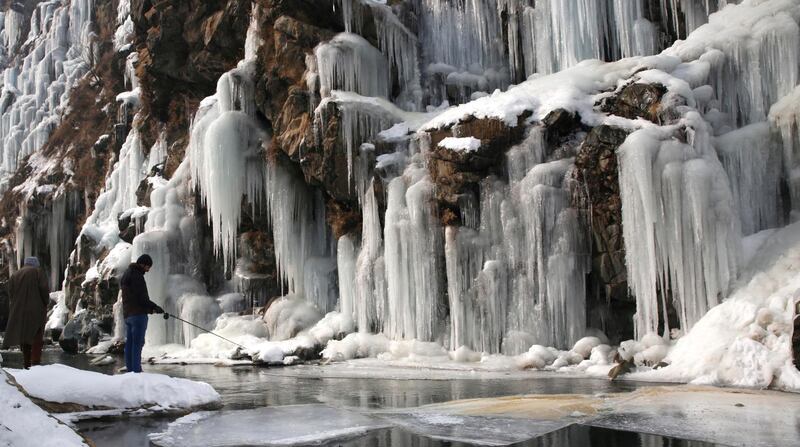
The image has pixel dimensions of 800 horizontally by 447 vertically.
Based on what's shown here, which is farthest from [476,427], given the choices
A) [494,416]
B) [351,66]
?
[351,66]

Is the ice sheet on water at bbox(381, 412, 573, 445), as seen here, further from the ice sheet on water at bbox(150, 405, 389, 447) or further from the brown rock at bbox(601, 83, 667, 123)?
the brown rock at bbox(601, 83, 667, 123)

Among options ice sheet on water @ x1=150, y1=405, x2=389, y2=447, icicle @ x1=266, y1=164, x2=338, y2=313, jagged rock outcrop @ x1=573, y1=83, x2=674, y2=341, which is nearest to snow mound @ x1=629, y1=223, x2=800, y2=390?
jagged rock outcrop @ x1=573, y1=83, x2=674, y2=341

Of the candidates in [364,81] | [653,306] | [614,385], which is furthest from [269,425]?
[364,81]

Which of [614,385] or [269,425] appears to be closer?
[269,425]

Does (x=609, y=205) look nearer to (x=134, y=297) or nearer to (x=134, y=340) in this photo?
(x=134, y=297)

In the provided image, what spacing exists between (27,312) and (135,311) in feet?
4.55

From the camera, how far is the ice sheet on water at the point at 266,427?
5711 millimetres

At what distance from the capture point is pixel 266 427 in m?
6.46

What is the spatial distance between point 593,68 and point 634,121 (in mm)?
2868

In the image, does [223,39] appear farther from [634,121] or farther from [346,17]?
[634,121]

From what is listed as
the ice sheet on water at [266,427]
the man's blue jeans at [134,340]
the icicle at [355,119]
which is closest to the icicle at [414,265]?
the icicle at [355,119]

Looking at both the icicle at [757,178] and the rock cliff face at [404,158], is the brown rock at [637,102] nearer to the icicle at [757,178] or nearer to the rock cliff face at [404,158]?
the rock cliff face at [404,158]

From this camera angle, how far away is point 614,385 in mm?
9641

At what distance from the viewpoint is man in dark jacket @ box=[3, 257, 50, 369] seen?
8.52 metres
